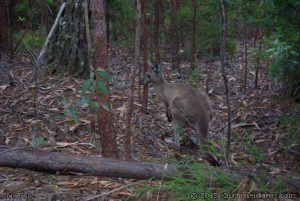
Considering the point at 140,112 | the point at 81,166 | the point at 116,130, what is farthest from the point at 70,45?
the point at 81,166

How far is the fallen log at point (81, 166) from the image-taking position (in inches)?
162

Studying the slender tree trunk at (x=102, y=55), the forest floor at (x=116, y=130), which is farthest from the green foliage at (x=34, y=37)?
the slender tree trunk at (x=102, y=55)

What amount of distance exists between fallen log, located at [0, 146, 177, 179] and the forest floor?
0.21 meters

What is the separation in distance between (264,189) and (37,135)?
3.07 m

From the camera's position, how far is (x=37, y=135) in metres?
5.70

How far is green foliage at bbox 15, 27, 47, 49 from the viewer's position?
10658mm

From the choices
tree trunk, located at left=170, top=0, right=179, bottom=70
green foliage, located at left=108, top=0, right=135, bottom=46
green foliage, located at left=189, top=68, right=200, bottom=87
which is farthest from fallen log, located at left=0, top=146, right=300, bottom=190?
green foliage, located at left=108, top=0, right=135, bottom=46

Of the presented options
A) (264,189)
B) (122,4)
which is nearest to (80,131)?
(264,189)

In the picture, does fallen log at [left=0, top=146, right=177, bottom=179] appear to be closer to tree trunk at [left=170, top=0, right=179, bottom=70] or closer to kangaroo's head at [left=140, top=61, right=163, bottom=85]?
kangaroo's head at [left=140, top=61, right=163, bottom=85]

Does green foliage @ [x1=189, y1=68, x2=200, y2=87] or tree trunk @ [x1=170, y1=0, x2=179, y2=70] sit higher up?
tree trunk @ [x1=170, y1=0, x2=179, y2=70]

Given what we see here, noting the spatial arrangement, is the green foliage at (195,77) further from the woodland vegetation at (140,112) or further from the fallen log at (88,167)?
the fallen log at (88,167)

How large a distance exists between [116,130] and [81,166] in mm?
2136

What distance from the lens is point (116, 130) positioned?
6246 millimetres

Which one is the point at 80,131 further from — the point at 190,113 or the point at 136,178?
the point at 136,178
